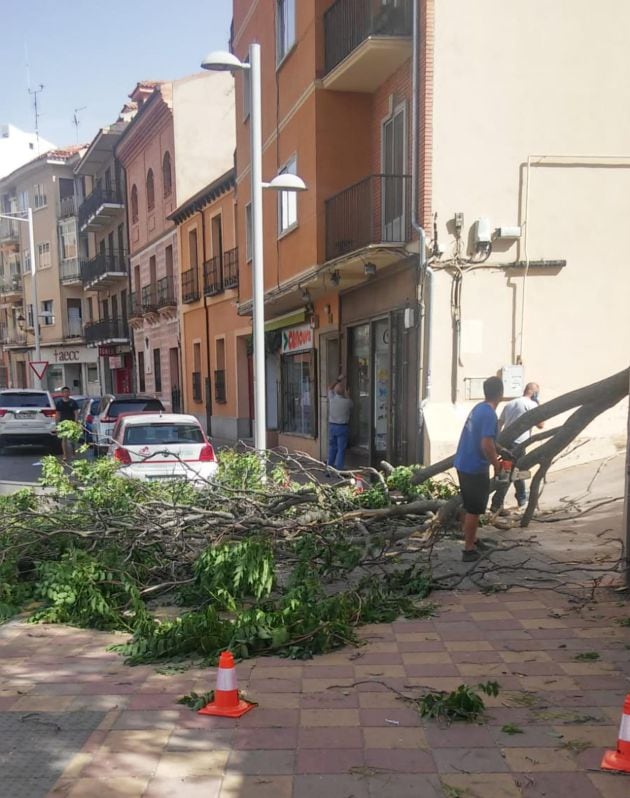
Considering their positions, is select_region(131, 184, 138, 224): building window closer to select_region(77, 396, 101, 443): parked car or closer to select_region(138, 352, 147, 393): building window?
select_region(138, 352, 147, 393): building window

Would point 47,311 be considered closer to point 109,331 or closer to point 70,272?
point 70,272

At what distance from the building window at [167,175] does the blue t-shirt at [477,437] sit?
20.8m

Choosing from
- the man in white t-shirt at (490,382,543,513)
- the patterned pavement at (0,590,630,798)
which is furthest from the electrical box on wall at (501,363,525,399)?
the patterned pavement at (0,590,630,798)

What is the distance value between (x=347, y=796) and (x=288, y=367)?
570 inches

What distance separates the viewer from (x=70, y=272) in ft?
128

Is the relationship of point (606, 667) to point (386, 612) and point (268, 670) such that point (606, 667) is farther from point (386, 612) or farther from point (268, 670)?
point (268, 670)

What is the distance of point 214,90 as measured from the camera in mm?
23844

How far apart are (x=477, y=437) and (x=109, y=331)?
29018 mm

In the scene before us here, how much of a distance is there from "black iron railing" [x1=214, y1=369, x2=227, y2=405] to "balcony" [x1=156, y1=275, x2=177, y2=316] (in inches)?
182

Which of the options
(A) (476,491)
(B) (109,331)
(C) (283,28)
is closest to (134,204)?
(B) (109,331)

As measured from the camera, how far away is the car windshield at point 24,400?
57.9 ft

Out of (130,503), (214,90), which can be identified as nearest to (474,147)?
(130,503)

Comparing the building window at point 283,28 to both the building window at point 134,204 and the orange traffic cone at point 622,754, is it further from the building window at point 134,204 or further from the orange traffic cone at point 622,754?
the building window at point 134,204

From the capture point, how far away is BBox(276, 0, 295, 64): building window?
41.7ft
